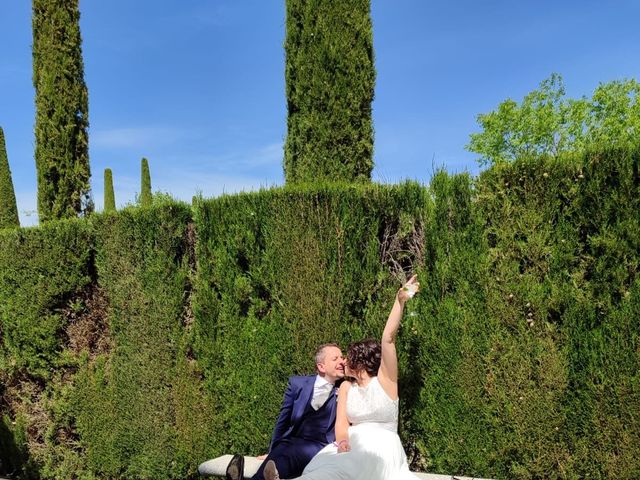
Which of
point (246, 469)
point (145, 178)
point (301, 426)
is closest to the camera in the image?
point (246, 469)

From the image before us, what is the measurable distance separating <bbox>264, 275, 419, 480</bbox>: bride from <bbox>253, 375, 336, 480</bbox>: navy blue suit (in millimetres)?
232

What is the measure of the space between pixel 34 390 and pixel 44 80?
196 inches

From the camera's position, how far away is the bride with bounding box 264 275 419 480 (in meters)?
4.04

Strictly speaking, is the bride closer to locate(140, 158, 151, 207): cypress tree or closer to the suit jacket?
the suit jacket

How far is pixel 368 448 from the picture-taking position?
4.13 meters

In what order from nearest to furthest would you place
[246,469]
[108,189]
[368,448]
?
[368,448] < [246,469] < [108,189]

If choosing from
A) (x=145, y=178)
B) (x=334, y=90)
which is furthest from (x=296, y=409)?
(x=145, y=178)

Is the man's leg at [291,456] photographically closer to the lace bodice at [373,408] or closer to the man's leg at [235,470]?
the man's leg at [235,470]

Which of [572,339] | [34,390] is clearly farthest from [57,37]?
[572,339]

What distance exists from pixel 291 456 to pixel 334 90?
3866 millimetres

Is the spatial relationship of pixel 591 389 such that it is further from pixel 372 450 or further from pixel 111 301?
pixel 111 301

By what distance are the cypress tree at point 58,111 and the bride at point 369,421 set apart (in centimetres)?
670

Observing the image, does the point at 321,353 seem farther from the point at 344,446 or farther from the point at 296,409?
the point at 344,446

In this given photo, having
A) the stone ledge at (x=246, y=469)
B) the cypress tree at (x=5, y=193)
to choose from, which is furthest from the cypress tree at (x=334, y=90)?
the cypress tree at (x=5, y=193)
